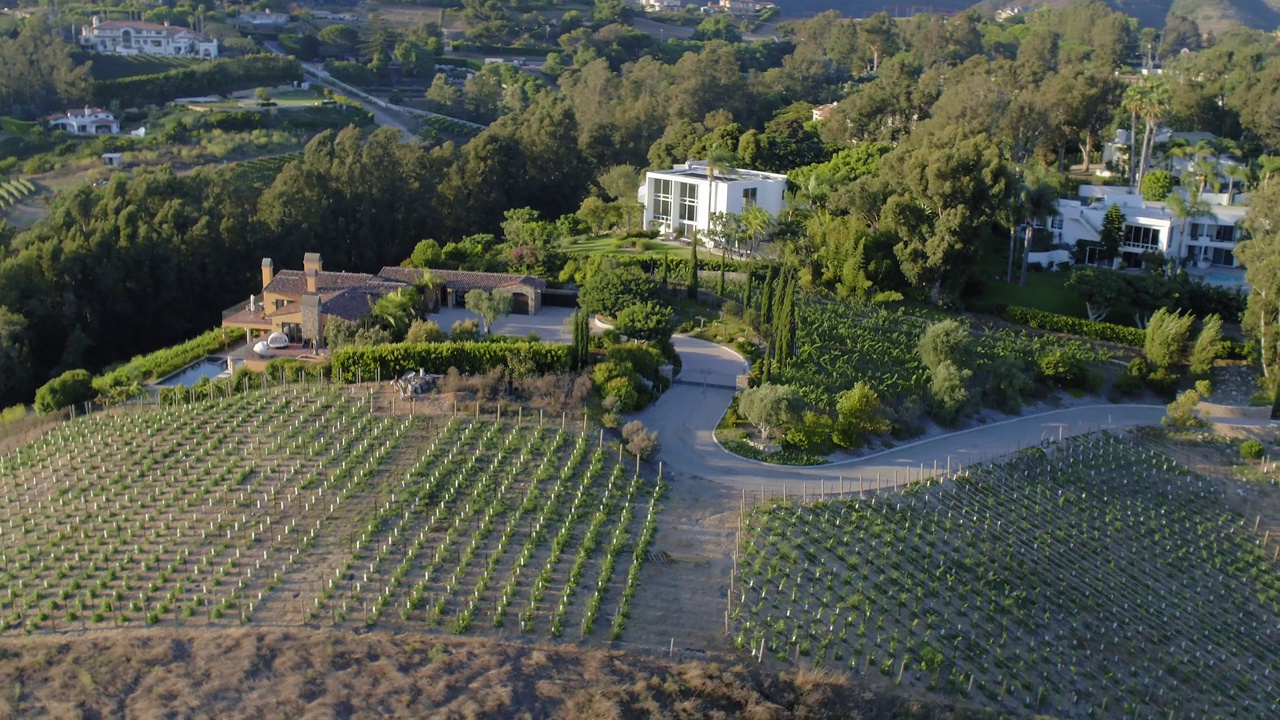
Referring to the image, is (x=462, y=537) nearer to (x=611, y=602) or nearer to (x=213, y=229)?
(x=611, y=602)

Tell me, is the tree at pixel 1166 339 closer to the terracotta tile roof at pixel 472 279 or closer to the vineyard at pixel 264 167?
the terracotta tile roof at pixel 472 279

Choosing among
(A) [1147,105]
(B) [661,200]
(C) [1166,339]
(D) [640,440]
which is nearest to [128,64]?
(B) [661,200]

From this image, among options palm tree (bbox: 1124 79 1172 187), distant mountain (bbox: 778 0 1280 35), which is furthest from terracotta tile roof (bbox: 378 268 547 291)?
distant mountain (bbox: 778 0 1280 35)

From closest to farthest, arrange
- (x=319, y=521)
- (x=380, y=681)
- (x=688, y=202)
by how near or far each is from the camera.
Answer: (x=380, y=681) < (x=319, y=521) < (x=688, y=202)

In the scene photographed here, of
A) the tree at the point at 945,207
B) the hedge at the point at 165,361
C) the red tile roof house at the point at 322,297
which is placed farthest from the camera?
the tree at the point at 945,207

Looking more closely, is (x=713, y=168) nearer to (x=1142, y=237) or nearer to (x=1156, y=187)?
(x=1142, y=237)

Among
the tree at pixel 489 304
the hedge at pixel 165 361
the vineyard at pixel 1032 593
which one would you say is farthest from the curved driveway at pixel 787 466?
the hedge at pixel 165 361
